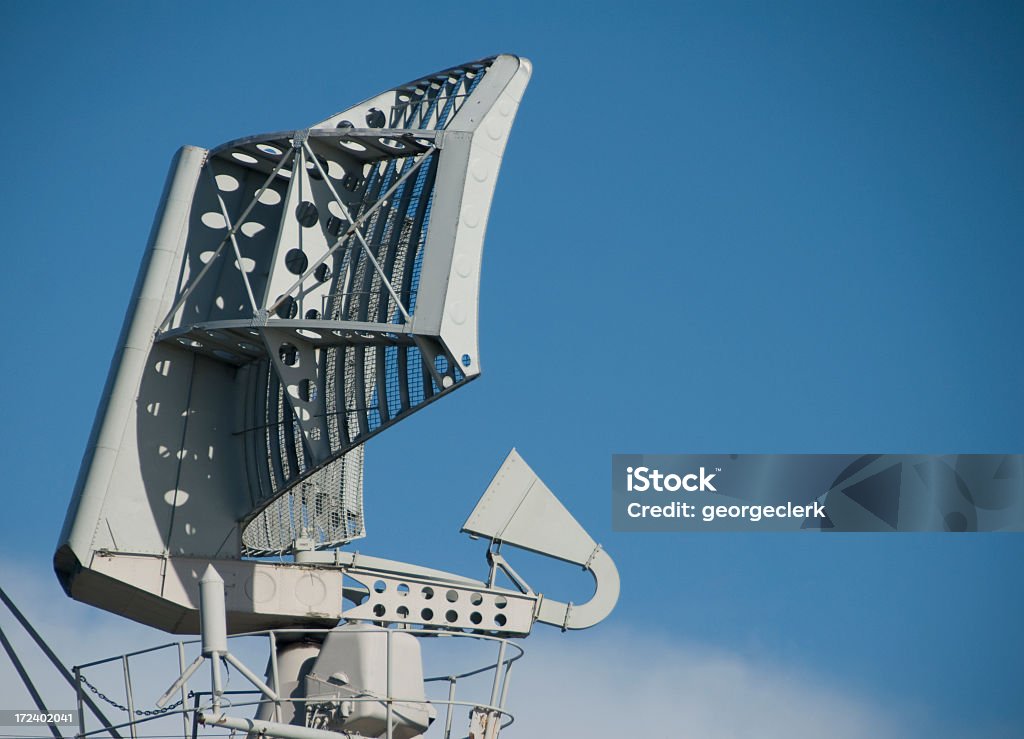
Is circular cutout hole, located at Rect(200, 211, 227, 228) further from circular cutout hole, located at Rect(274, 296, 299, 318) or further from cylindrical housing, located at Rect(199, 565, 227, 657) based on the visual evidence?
cylindrical housing, located at Rect(199, 565, 227, 657)

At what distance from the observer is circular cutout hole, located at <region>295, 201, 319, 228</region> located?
34.0 m

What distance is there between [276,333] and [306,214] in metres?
2.43

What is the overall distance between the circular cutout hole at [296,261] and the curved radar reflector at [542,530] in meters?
5.18

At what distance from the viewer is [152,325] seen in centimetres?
3412

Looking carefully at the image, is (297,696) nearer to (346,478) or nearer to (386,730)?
(386,730)

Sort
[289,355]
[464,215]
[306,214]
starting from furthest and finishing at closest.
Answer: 1. [306,214]
2. [289,355]
3. [464,215]

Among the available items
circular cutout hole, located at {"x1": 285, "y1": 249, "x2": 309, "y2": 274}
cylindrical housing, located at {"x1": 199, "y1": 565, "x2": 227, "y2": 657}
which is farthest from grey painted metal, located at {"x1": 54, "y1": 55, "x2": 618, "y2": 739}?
cylindrical housing, located at {"x1": 199, "y1": 565, "x2": 227, "y2": 657}

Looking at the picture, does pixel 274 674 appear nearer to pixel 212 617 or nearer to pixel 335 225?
pixel 212 617

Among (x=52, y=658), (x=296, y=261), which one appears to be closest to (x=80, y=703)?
(x=52, y=658)

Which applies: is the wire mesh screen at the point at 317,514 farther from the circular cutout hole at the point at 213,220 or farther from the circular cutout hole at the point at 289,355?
the circular cutout hole at the point at 213,220

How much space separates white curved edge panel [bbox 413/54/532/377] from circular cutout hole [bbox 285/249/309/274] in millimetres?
2762

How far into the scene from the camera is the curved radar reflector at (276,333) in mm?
32469

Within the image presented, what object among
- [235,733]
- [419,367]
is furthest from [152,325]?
[235,733]

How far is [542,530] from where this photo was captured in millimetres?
35688
